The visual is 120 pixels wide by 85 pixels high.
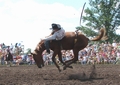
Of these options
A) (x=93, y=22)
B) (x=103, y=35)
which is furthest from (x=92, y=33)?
(x=103, y=35)

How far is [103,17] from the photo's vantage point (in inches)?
1890

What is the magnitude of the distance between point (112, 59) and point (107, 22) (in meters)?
23.1

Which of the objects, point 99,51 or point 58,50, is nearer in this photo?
point 58,50

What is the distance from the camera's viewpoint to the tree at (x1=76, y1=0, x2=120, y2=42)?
48088 millimetres

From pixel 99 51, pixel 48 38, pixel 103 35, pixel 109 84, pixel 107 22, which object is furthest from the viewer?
pixel 107 22

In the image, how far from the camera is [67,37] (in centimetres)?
1141

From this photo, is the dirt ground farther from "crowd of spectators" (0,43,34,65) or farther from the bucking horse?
"crowd of spectators" (0,43,34,65)

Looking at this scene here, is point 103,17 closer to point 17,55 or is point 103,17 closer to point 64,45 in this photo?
point 17,55

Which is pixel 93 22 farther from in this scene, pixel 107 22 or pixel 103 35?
pixel 103 35

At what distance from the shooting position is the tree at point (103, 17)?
48.1 m

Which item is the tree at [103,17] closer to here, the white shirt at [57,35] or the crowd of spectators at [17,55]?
the crowd of spectators at [17,55]

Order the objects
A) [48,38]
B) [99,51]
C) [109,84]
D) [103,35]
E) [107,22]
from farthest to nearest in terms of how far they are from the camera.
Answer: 1. [107,22]
2. [99,51]
3. [103,35]
4. [48,38]
5. [109,84]

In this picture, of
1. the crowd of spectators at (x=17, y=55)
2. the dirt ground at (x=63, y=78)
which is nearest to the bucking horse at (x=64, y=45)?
the dirt ground at (x=63, y=78)

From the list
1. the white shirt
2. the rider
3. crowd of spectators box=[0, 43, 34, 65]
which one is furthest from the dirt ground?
crowd of spectators box=[0, 43, 34, 65]
